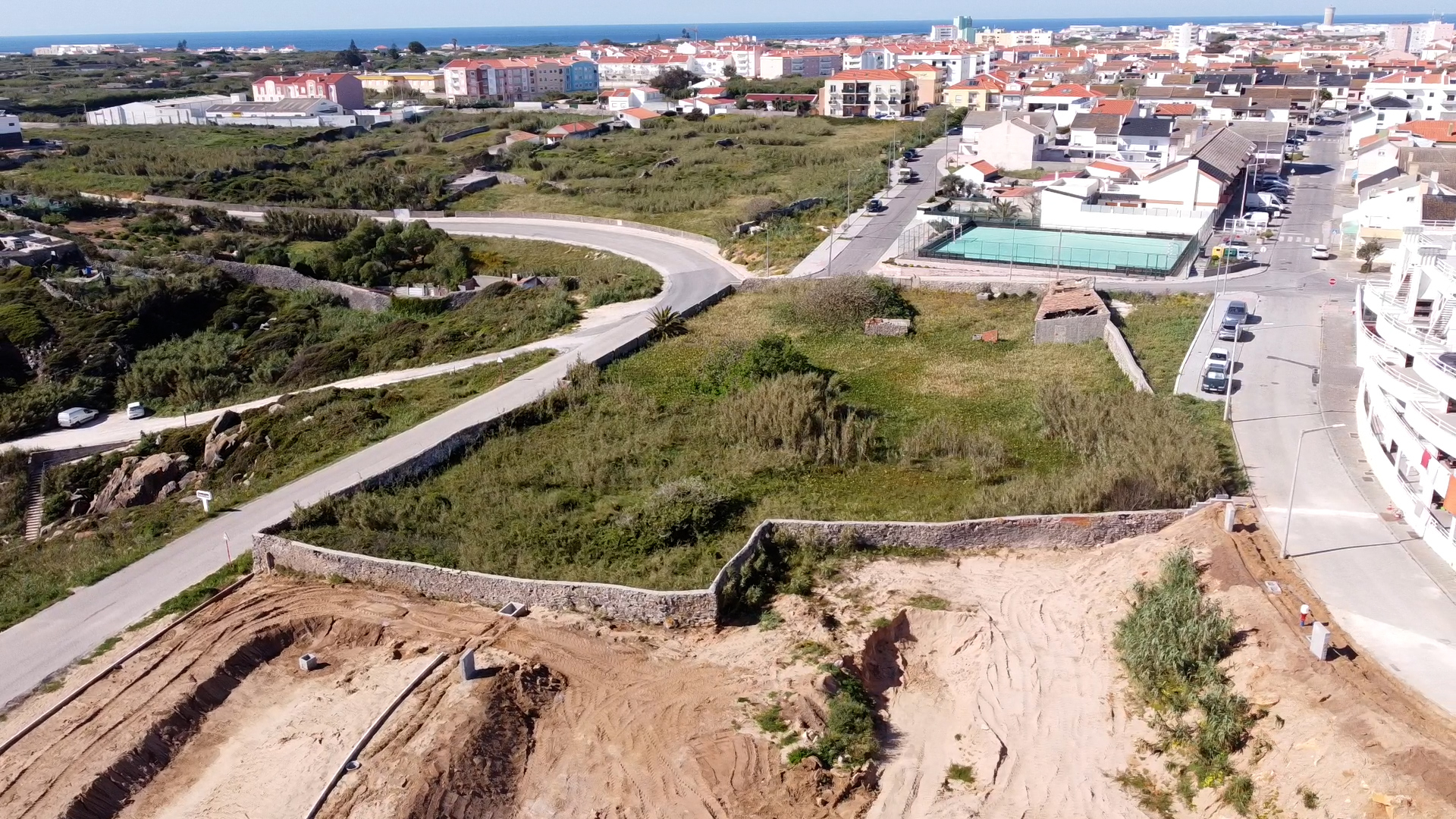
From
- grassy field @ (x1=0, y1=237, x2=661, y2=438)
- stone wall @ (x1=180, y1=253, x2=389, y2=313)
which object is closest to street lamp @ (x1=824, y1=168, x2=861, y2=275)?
grassy field @ (x1=0, y1=237, x2=661, y2=438)

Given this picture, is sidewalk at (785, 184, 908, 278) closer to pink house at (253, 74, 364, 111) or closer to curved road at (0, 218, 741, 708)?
curved road at (0, 218, 741, 708)

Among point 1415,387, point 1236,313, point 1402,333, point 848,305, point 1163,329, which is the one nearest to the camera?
point 1415,387

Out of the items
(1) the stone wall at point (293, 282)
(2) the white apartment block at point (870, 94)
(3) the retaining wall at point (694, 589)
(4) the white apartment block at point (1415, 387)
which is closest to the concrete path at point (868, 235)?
(1) the stone wall at point (293, 282)

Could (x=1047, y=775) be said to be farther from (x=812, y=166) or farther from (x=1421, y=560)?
(x=812, y=166)

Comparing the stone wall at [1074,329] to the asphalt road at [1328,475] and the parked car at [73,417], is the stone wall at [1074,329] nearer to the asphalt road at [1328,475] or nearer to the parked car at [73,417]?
the asphalt road at [1328,475]

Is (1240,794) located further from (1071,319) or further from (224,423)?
(224,423)

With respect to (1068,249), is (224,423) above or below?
below

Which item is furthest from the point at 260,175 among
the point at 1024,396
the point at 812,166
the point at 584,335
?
the point at 1024,396

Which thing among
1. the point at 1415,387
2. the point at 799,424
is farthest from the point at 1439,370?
the point at 799,424
